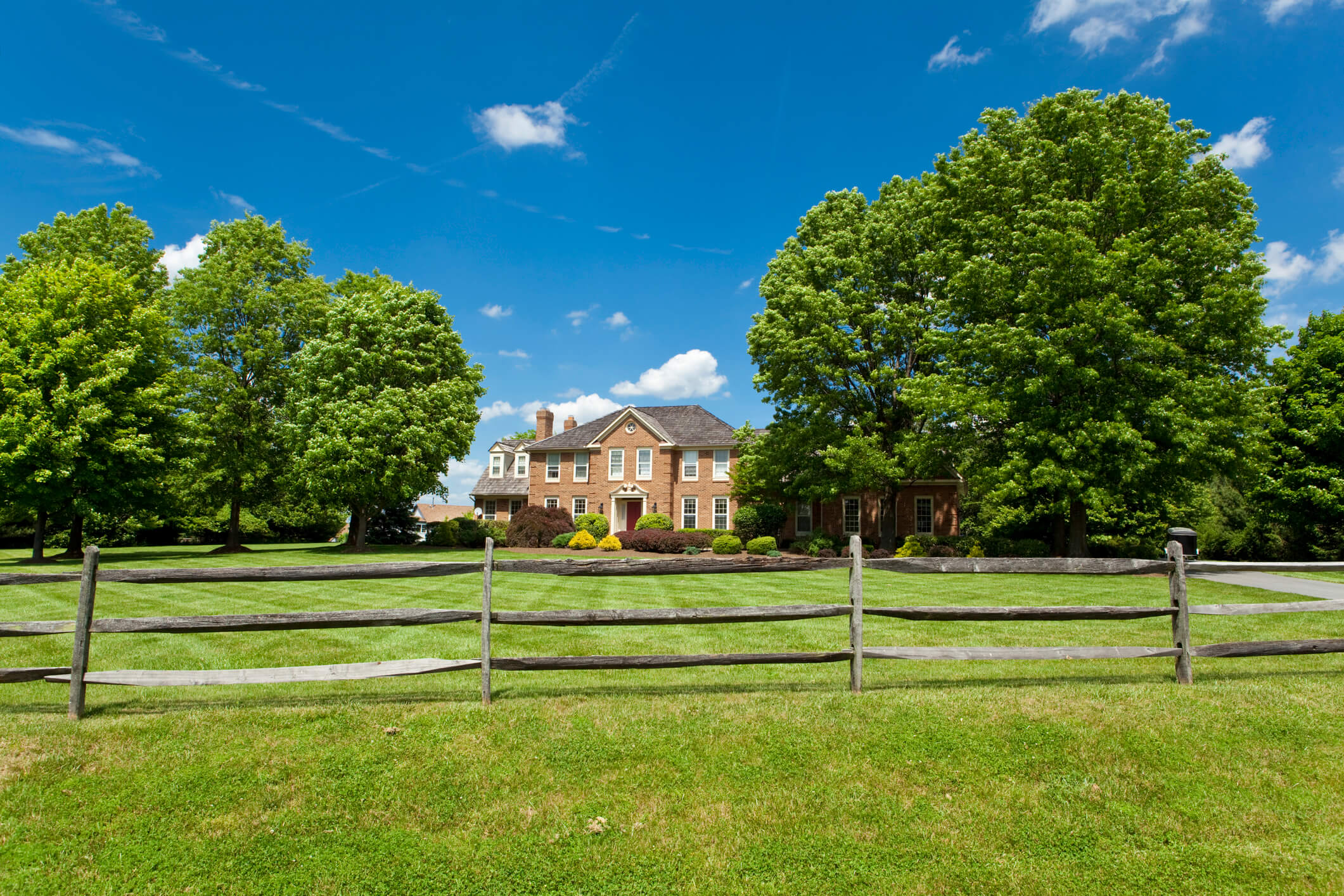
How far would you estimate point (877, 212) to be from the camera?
1221 inches

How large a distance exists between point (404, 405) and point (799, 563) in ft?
100

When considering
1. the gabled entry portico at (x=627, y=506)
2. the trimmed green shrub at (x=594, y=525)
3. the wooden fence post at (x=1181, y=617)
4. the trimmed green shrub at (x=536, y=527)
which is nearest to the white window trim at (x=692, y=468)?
the gabled entry portico at (x=627, y=506)

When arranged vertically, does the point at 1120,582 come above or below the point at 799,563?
below

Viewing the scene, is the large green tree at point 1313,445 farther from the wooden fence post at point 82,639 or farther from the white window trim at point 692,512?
the wooden fence post at point 82,639

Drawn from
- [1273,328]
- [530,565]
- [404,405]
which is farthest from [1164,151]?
[404,405]

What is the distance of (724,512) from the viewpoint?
4297cm

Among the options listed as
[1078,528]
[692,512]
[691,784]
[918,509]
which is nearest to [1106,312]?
[1078,528]

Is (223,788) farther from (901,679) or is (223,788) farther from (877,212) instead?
(877,212)

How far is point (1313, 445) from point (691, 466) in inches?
1115

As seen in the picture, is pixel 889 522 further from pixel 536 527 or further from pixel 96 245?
pixel 96 245

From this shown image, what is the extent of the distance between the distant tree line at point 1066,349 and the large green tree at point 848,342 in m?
0.09

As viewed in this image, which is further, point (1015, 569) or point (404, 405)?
point (404, 405)

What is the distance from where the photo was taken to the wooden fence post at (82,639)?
6.63m

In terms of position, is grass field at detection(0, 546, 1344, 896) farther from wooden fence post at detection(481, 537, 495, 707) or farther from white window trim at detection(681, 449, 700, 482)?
white window trim at detection(681, 449, 700, 482)
